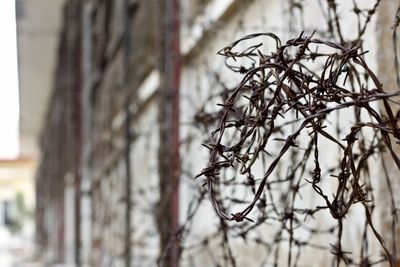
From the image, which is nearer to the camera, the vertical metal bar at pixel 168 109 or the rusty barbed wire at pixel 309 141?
the rusty barbed wire at pixel 309 141

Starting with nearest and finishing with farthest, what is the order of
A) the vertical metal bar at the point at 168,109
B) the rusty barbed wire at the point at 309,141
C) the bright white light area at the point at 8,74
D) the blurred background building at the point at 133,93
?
the rusty barbed wire at the point at 309,141, the blurred background building at the point at 133,93, the vertical metal bar at the point at 168,109, the bright white light area at the point at 8,74

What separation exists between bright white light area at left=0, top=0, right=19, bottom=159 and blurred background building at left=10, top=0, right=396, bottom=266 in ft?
0.52

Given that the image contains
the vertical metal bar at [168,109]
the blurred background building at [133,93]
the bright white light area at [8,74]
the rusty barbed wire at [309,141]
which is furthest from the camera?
the bright white light area at [8,74]

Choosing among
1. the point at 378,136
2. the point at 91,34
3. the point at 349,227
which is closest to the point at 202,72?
the point at 349,227

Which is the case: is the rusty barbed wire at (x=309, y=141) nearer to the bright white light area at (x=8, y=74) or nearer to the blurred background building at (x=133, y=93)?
the blurred background building at (x=133, y=93)

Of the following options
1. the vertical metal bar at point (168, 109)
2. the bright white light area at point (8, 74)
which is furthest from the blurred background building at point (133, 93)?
the bright white light area at point (8, 74)

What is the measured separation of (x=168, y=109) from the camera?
2.45 m

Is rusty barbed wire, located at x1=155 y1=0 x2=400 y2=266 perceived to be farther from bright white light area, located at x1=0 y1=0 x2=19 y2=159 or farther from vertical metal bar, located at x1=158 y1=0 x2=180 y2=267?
bright white light area, located at x1=0 y1=0 x2=19 y2=159

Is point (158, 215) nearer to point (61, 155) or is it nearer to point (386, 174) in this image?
point (386, 174)

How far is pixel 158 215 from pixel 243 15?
685 millimetres

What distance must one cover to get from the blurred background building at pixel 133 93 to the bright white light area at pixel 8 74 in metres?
0.16

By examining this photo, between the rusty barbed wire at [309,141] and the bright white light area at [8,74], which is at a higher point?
the bright white light area at [8,74]

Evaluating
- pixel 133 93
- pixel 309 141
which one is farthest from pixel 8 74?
pixel 309 141

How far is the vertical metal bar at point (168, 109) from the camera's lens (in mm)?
2311
